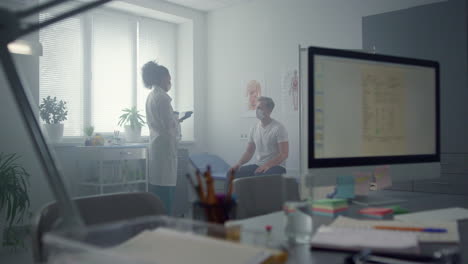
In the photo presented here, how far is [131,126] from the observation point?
477 centimetres

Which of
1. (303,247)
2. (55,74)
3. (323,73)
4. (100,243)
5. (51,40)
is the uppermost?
(51,40)

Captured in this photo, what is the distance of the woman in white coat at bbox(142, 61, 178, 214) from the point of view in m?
3.56

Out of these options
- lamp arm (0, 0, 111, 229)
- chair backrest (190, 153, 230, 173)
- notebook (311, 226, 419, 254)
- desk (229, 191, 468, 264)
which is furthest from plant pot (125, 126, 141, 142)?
lamp arm (0, 0, 111, 229)

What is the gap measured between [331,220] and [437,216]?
1.09 feet

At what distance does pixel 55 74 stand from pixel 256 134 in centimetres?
231

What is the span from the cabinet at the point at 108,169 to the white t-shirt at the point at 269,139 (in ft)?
4.14

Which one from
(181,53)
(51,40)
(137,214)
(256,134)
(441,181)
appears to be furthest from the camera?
(181,53)

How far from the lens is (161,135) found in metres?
3.57

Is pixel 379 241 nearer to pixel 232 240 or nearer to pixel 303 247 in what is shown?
pixel 303 247

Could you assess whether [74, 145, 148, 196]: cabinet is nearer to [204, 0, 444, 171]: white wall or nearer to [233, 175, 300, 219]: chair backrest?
[204, 0, 444, 171]: white wall

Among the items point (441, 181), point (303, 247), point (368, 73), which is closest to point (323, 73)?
point (368, 73)

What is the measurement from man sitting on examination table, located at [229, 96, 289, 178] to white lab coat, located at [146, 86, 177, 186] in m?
0.65

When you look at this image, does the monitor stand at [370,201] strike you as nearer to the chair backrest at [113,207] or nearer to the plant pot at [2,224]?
the chair backrest at [113,207]

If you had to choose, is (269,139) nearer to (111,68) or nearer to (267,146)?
(267,146)
